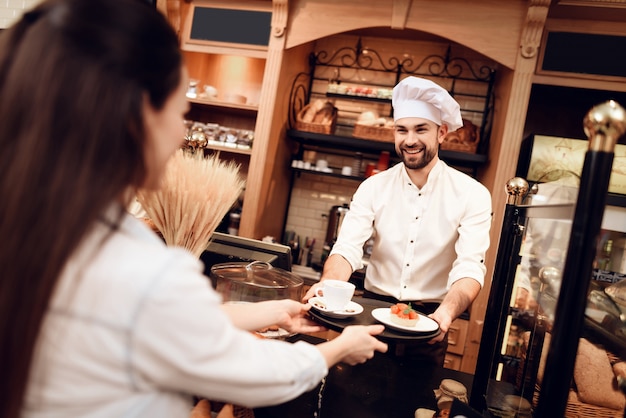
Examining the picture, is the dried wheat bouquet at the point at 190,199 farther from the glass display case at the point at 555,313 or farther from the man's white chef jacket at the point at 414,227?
the man's white chef jacket at the point at 414,227

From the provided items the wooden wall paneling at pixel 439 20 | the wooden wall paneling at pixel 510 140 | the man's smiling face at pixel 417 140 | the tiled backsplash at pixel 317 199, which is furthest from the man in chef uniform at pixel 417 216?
the tiled backsplash at pixel 317 199

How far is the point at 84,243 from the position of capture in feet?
1.84

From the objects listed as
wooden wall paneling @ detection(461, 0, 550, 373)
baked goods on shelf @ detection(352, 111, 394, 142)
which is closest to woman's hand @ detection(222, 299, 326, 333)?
wooden wall paneling @ detection(461, 0, 550, 373)

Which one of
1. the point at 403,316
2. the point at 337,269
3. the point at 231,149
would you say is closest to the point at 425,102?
the point at 337,269

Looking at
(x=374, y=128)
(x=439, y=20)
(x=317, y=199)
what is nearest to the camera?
(x=439, y=20)

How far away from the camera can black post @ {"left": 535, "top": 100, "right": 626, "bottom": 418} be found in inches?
24.8

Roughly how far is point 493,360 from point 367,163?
8.10ft

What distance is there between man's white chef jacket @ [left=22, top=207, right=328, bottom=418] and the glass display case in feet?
1.67

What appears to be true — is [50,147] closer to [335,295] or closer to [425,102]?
[335,295]

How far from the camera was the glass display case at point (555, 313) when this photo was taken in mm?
647

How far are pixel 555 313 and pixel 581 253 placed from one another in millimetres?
108

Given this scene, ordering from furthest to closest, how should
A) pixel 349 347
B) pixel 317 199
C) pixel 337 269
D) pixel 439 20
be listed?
pixel 317 199 < pixel 439 20 < pixel 337 269 < pixel 349 347

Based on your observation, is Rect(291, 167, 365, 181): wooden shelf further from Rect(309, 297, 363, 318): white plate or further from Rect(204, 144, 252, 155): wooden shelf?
Rect(309, 297, 363, 318): white plate

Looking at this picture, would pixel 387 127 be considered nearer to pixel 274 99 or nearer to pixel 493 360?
pixel 274 99
